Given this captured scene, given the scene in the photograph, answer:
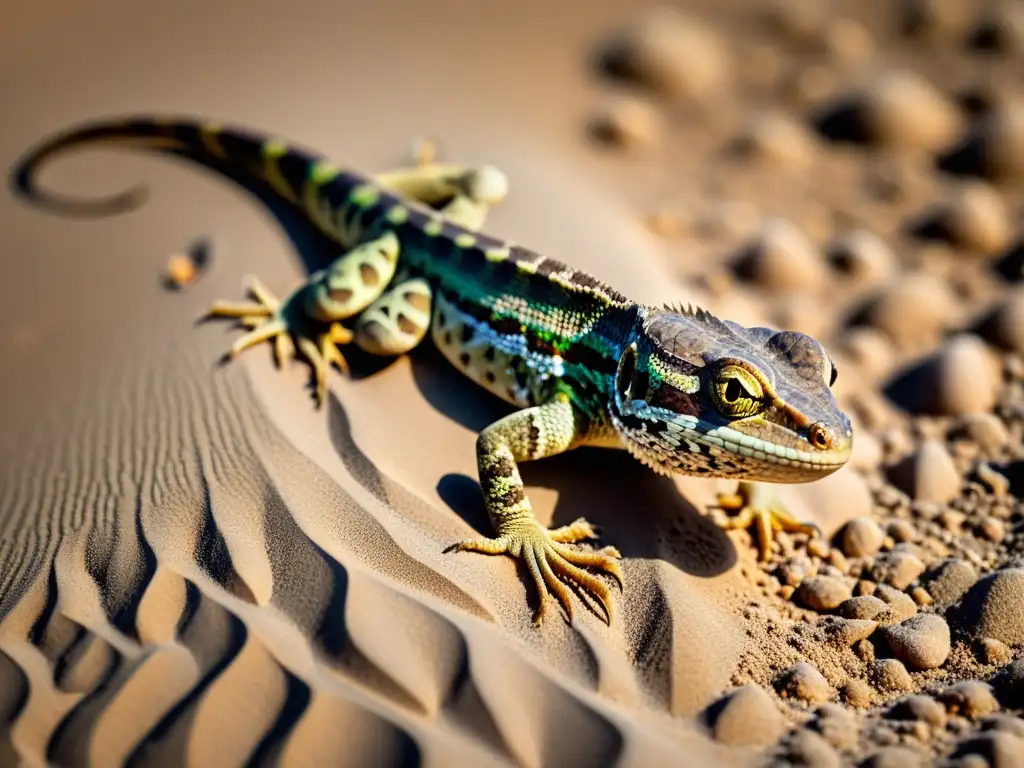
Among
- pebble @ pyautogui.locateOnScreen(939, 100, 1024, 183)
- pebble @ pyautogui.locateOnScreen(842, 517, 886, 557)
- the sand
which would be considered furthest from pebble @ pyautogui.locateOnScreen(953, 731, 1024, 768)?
pebble @ pyautogui.locateOnScreen(939, 100, 1024, 183)

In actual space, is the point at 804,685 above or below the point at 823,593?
below

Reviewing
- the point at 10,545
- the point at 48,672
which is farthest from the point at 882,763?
the point at 10,545

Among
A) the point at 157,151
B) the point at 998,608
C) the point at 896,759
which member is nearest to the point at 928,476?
the point at 998,608

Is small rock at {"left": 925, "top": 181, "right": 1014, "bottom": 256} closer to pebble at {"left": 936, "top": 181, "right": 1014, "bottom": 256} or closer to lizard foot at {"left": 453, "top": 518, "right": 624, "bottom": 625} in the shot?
pebble at {"left": 936, "top": 181, "right": 1014, "bottom": 256}

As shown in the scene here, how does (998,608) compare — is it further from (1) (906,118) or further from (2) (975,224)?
(1) (906,118)

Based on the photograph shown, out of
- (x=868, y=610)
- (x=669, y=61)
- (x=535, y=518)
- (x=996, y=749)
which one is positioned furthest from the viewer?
(x=669, y=61)

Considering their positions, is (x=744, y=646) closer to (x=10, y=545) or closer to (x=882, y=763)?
(x=882, y=763)
